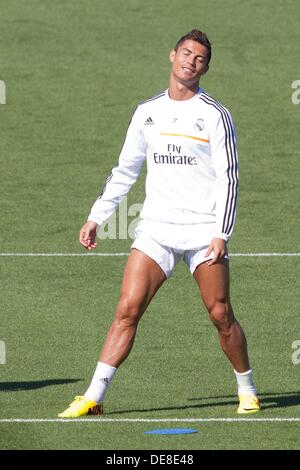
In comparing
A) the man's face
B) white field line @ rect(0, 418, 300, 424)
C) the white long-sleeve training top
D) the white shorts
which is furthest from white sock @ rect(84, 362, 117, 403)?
the man's face

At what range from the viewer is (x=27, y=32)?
A: 2716 cm

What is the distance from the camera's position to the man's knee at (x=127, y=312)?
37.6 ft

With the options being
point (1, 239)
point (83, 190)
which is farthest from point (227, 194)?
point (83, 190)

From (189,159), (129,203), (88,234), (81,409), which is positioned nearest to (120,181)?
(88,234)

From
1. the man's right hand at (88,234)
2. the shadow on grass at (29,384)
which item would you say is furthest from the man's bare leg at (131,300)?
the shadow on grass at (29,384)

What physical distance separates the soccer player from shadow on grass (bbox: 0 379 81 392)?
3.43 ft

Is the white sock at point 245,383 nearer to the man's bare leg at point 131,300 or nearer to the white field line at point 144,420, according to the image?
the white field line at point 144,420

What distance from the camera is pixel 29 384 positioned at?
12727mm

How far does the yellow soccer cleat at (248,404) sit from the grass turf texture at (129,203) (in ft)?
0.28

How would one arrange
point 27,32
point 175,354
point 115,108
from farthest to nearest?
point 27,32 → point 115,108 → point 175,354

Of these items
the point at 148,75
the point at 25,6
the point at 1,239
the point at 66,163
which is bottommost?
the point at 1,239

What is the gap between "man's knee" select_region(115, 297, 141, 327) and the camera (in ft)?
37.6
